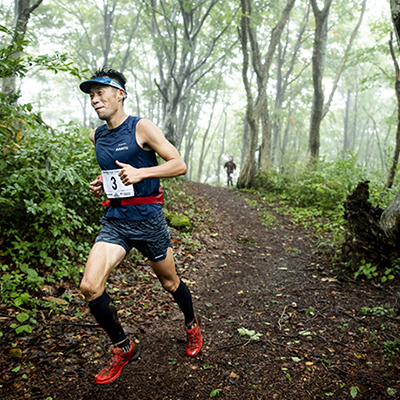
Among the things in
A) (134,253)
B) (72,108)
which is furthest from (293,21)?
(72,108)

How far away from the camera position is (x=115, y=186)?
8.27ft

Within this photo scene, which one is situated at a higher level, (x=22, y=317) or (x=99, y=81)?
(x=99, y=81)

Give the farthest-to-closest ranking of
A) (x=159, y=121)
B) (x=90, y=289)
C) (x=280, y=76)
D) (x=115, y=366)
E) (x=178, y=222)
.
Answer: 1. (x=159, y=121)
2. (x=280, y=76)
3. (x=178, y=222)
4. (x=115, y=366)
5. (x=90, y=289)

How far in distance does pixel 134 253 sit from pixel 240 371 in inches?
121

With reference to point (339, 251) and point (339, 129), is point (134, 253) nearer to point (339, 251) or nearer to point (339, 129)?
point (339, 251)

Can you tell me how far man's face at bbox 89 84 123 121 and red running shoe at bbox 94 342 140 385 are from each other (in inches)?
78.8

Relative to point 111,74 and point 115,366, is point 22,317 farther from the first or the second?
point 111,74

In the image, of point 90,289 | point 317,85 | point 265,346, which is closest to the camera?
point 90,289

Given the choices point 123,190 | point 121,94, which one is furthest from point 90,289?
point 121,94

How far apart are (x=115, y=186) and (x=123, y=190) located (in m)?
0.09

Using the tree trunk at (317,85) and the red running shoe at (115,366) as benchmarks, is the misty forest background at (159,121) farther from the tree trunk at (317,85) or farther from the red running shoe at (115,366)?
the red running shoe at (115,366)

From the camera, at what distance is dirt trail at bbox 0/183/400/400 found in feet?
7.82

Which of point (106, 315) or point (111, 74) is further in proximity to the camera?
point (111, 74)

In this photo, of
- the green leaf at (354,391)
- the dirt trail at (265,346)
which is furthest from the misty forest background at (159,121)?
the green leaf at (354,391)
